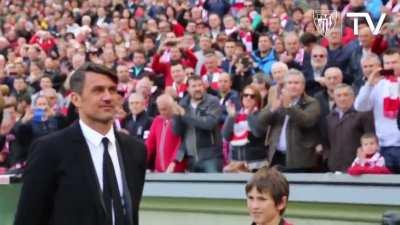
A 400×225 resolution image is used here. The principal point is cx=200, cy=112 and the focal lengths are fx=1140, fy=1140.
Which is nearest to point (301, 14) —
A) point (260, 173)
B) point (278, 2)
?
point (278, 2)

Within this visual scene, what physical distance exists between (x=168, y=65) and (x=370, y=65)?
19.6 ft

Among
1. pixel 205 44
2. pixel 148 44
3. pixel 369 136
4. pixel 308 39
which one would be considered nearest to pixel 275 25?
pixel 205 44

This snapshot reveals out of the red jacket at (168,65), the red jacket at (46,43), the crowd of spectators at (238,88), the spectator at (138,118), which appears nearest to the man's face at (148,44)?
the crowd of spectators at (238,88)

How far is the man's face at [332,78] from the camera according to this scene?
1162cm

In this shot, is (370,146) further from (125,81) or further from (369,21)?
(125,81)

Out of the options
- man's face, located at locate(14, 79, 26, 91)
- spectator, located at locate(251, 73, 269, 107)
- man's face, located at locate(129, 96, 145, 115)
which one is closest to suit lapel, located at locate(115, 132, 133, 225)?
spectator, located at locate(251, 73, 269, 107)

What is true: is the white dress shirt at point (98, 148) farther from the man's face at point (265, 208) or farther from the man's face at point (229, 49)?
the man's face at point (229, 49)

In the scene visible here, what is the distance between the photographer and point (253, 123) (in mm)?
11719

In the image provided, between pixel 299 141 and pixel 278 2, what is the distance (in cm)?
754

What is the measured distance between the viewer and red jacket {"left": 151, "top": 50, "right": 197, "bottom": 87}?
16.2 m

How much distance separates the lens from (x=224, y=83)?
12.9 metres

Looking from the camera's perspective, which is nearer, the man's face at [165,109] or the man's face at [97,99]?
the man's face at [97,99]

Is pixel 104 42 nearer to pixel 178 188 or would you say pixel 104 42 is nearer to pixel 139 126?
pixel 139 126

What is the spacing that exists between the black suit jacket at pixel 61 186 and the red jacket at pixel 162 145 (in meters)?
6.93
